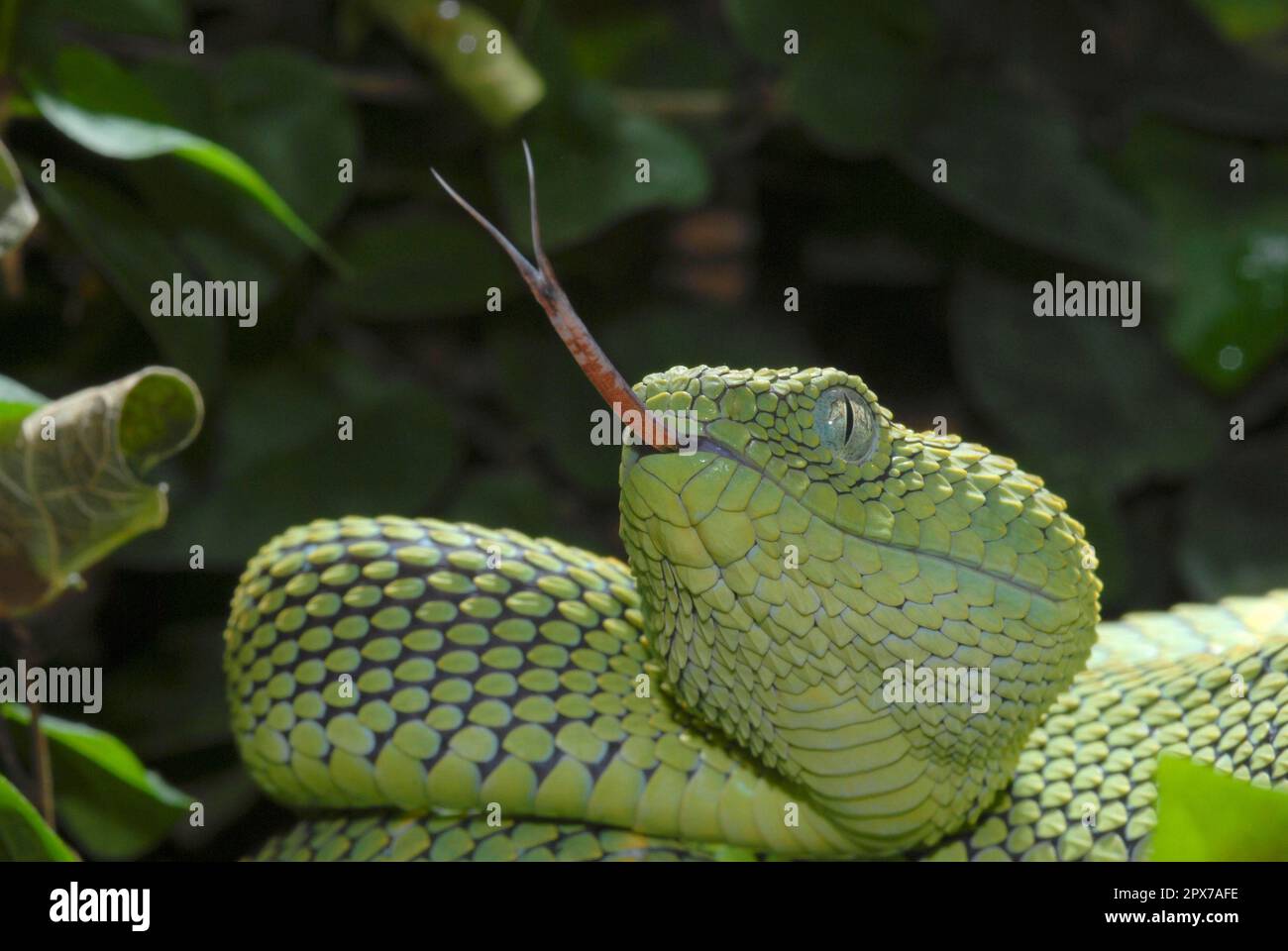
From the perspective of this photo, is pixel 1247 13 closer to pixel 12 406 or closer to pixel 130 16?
pixel 130 16

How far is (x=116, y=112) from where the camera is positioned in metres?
1.58

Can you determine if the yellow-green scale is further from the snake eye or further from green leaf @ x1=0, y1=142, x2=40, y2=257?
green leaf @ x1=0, y1=142, x2=40, y2=257

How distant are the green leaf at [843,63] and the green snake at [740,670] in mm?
1260

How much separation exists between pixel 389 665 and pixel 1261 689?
0.71 meters

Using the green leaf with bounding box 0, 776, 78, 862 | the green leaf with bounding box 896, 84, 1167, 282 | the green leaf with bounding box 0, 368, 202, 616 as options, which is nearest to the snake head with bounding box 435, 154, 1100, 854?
the green leaf with bounding box 0, 368, 202, 616

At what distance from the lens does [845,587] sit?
0.90 metres

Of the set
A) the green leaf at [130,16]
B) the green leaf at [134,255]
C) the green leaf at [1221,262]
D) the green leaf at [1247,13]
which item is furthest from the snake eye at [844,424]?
the green leaf at [1247,13]

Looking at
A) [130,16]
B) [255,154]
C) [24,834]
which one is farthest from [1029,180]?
[24,834]

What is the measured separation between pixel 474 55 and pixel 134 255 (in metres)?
0.66

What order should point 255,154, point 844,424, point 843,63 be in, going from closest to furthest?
point 844,424 < point 255,154 < point 843,63

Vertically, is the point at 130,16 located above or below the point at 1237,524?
above
